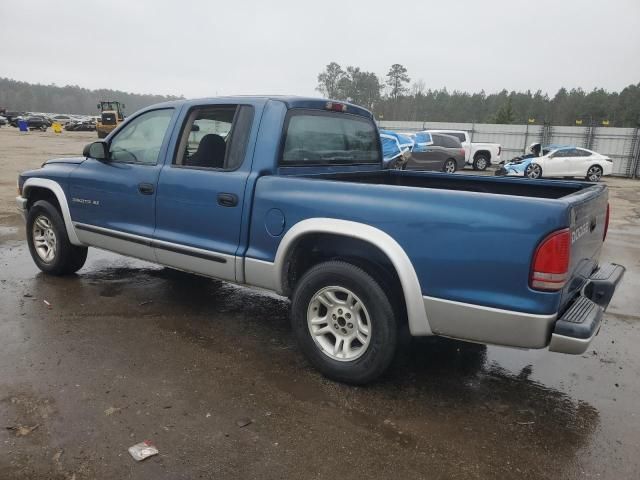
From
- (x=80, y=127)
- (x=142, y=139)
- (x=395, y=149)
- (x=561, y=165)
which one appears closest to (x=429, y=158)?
(x=395, y=149)

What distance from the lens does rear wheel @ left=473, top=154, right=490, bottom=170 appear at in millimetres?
24094

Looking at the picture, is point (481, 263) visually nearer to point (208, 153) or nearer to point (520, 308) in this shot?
point (520, 308)

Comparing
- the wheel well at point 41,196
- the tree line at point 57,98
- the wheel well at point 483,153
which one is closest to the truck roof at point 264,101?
the wheel well at point 41,196

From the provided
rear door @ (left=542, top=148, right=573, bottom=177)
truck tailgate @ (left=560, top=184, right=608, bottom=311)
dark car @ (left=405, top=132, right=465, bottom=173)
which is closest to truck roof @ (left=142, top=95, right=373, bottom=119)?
truck tailgate @ (left=560, top=184, right=608, bottom=311)

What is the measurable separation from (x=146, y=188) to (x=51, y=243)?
6.18 feet

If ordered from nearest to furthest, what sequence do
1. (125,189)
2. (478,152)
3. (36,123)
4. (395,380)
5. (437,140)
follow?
(395,380) < (125,189) < (437,140) < (478,152) < (36,123)

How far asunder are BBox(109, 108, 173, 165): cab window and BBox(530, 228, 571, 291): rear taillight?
3.15 m

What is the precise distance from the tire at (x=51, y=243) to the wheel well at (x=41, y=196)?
0.07 m

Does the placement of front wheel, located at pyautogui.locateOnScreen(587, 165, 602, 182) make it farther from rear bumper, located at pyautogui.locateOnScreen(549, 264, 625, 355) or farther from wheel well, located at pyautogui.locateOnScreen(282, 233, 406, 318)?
wheel well, located at pyautogui.locateOnScreen(282, 233, 406, 318)

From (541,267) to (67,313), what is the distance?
3884mm

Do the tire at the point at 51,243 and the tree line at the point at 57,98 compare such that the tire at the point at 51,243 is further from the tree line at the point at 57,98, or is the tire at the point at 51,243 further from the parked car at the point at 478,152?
the tree line at the point at 57,98

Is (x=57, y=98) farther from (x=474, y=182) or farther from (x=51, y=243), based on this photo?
(x=474, y=182)

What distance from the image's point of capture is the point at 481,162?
2417 cm

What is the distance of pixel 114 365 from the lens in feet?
11.5
